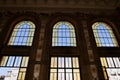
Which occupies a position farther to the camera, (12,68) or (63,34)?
(63,34)

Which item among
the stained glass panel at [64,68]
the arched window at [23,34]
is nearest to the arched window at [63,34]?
the stained glass panel at [64,68]

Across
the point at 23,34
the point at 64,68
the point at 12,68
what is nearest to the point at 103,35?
the point at 64,68

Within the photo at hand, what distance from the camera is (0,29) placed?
860 centimetres

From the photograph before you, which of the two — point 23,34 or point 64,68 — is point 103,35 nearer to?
point 64,68

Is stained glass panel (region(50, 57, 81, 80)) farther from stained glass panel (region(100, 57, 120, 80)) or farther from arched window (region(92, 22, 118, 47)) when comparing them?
arched window (region(92, 22, 118, 47))

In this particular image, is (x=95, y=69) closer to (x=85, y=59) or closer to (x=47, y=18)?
(x=85, y=59)

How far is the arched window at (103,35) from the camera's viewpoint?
8.27 metres

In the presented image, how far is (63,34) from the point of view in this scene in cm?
870

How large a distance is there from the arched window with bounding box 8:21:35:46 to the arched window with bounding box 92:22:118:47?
3.50 m

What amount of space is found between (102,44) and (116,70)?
65.7 inches

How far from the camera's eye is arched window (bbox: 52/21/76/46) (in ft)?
27.0

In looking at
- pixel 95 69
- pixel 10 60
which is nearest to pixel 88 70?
pixel 95 69

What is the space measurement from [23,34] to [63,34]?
2.18 meters

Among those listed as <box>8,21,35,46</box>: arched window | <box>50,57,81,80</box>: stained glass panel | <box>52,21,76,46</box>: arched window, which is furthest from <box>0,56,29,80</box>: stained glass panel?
<box>52,21,76,46</box>: arched window
